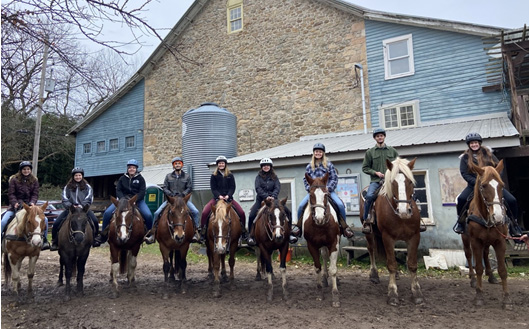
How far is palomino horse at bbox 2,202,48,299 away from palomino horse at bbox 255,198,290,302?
4.07m

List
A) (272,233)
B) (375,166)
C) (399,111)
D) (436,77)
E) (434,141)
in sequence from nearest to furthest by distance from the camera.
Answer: (272,233), (375,166), (434,141), (436,77), (399,111)

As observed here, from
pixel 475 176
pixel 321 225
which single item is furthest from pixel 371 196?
pixel 475 176

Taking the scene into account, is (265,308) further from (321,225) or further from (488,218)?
(488,218)

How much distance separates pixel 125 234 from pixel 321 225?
3.74 metres

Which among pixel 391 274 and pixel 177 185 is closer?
pixel 391 274

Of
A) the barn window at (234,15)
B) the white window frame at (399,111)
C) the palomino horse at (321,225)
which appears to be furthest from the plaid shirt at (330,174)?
the barn window at (234,15)

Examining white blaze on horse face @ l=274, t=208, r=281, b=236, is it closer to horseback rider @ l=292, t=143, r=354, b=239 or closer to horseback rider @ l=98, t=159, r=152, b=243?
horseback rider @ l=292, t=143, r=354, b=239

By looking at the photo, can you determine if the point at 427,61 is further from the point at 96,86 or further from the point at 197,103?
the point at 96,86

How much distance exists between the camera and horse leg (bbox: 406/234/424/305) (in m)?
6.04

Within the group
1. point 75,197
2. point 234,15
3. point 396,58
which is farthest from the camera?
point 234,15

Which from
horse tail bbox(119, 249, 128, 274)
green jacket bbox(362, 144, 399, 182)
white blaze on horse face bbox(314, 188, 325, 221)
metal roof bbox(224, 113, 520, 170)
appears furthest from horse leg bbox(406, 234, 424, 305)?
horse tail bbox(119, 249, 128, 274)

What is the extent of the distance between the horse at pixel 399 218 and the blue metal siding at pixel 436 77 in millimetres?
8862

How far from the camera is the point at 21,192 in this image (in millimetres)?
7566

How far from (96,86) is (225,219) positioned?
3270mm
